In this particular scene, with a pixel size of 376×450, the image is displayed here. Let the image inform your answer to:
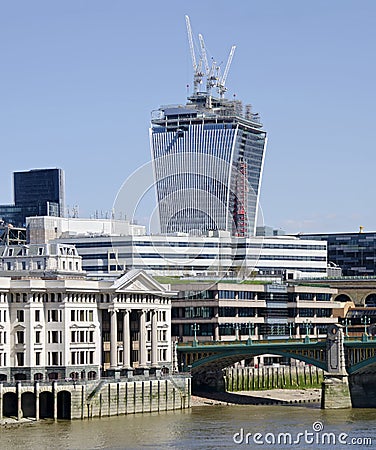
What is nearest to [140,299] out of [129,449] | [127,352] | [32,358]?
[127,352]

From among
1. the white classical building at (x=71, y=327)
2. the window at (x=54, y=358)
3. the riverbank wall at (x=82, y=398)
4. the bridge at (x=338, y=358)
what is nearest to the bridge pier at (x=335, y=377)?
the bridge at (x=338, y=358)

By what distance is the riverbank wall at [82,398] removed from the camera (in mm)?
166500

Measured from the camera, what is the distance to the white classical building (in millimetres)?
177750

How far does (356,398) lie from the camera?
190 metres

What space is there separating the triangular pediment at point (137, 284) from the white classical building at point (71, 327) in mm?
115

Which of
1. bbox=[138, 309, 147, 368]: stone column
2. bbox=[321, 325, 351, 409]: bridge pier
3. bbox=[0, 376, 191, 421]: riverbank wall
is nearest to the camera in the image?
bbox=[0, 376, 191, 421]: riverbank wall

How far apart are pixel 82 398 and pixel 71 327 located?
43.5ft

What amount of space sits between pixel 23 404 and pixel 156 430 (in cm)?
1731

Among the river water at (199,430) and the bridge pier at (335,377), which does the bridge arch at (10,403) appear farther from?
the bridge pier at (335,377)

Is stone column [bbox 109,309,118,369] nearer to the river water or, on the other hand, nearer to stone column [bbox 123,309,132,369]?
stone column [bbox 123,309,132,369]

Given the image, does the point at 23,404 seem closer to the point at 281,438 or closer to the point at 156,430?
the point at 156,430

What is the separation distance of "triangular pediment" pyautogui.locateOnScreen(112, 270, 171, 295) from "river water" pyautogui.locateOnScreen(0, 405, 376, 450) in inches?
658

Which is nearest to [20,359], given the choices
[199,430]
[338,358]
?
[199,430]

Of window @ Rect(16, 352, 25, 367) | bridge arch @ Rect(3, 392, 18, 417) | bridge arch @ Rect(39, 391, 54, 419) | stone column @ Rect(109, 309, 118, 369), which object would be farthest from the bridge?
bridge arch @ Rect(3, 392, 18, 417)
